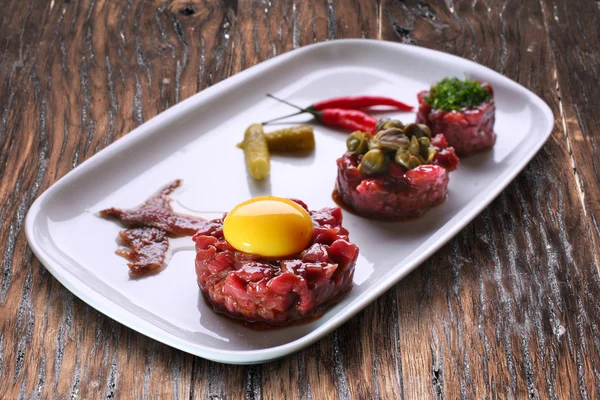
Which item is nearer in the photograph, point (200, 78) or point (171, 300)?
point (171, 300)

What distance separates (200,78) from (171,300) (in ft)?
7.90

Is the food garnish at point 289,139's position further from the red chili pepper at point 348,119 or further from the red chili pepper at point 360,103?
the red chili pepper at point 360,103

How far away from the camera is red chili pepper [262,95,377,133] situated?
17.4ft

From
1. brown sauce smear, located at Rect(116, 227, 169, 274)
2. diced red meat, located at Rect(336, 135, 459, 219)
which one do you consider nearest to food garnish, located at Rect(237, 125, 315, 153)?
diced red meat, located at Rect(336, 135, 459, 219)

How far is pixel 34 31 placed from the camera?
6.30 m

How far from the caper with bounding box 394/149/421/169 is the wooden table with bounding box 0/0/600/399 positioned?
499 mm

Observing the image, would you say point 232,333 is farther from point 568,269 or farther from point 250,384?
point 568,269

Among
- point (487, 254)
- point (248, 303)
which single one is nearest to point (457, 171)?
point (487, 254)

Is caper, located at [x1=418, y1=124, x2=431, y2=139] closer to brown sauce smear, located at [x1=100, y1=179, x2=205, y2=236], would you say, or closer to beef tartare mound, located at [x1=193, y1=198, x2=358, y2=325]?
beef tartare mound, located at [x1=193, y1=198, x2=358, y2=325]

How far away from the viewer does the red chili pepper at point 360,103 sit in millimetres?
5496

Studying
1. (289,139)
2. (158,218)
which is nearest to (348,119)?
(289,139)

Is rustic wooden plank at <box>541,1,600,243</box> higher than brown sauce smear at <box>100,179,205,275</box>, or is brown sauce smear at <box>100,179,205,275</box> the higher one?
brown sauce smear at <box>100,179,205,275</box>

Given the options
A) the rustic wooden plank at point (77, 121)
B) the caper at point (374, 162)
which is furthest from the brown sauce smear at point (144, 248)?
the caper at point (374, 162)

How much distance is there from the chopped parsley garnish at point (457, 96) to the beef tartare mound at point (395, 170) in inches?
14.9
